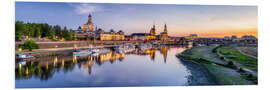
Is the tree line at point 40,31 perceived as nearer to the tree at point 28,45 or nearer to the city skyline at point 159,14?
the tree at point 28,45

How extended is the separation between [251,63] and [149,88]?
553 cm

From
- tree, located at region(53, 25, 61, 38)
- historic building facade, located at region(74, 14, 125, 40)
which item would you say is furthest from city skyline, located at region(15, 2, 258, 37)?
tree, located at region(53, 25, 61, 38)

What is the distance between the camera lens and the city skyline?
823 cm

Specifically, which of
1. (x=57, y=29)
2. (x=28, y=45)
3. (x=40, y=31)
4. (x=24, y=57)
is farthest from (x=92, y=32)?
(x=24, y=57)

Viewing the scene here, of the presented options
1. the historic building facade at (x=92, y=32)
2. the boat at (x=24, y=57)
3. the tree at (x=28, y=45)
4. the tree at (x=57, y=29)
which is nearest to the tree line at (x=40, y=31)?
the tree at (x=57, y=29)

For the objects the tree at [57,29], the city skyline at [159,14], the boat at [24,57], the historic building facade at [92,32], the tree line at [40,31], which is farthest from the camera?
the historic building facade at [92,32]

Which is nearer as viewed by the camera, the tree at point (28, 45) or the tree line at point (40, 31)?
the tree at point (28, 45)

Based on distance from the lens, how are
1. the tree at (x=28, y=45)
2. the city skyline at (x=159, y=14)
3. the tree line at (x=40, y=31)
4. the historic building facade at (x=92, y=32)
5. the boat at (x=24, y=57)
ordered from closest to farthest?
the city skyline at (x=159, y=14)
the boat at (x=24, y=57)
the tree at (x=28, y=45)
the tree line at (x=40, y=31)
the historic building facade at (x=92, y=32)

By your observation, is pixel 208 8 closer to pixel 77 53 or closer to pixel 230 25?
pixel 230 25

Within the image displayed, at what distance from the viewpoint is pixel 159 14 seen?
958cm

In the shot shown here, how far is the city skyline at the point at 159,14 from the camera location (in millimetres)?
8227

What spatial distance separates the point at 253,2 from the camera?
798cm

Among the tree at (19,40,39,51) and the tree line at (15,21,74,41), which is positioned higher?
the tree line at (15,21,74,41)

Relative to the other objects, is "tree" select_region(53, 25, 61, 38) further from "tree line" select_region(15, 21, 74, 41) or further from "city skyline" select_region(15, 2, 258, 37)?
"city skyline" select_region(15, 2, 258, 37)
